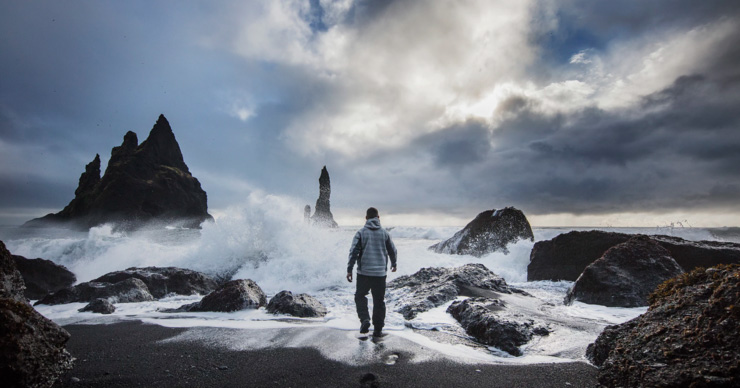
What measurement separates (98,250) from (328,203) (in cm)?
5436

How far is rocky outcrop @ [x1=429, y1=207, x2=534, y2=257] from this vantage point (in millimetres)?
17438

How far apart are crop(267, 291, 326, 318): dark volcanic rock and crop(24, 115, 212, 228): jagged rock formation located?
7384 cm

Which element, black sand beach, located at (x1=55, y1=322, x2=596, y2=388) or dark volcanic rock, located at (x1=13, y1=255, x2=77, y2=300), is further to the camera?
dark volcanic rock, located at (x1=13, y1=255, x2=77, y2=300)

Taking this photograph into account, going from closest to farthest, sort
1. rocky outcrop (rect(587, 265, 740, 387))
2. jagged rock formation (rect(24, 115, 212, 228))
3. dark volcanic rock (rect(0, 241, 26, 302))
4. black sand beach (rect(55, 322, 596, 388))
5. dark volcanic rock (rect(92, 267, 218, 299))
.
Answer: rocky outcrop (rect(587, 265, 740, 387)) < black sand beach (rect(55, 322, 596, 388)) < dark volcanic rock (rect(0, 241, 26, 302)) < dark volcanic rock (rect(92, 267, 218, 299)) < jagged rock formation (rect(24, 115, 212, 228))

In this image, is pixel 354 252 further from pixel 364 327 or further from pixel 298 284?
pixel 298 284

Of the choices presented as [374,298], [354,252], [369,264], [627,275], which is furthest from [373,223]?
[627,275]

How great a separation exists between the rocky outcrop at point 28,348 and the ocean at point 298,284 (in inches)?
79.9

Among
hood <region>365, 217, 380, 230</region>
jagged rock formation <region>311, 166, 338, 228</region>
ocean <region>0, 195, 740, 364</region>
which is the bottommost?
ocean <region>0, 195, 740, 364</region>

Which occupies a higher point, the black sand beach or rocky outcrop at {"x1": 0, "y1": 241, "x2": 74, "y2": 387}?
rocky outcrop at {"x1": 0, "y1": 241, "x2": 74, "y2": 387}

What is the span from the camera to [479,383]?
315 cm

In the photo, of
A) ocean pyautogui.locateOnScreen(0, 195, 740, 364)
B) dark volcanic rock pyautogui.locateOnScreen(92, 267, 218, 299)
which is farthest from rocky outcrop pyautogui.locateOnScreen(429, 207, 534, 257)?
dark volcanic rock pyautogui.locateOnScreen(92, 267, 218, 299)

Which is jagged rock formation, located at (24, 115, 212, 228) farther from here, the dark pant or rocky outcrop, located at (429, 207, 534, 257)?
the dark pant

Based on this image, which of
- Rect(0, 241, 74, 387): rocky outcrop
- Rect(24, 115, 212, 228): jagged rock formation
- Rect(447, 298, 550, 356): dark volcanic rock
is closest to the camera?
Rect(0, 241, 74, 387): rocky outcrop

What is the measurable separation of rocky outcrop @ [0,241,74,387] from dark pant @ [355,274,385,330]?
141 inches
